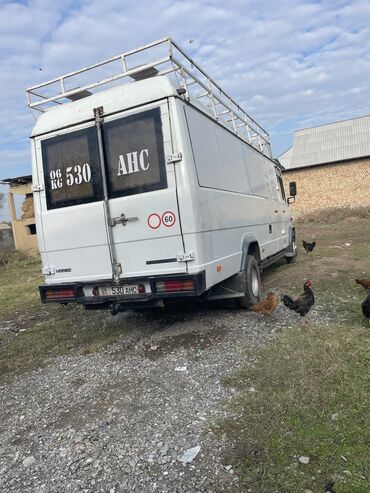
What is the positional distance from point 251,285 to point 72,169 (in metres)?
3.19

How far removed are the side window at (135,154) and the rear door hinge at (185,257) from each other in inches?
32.8

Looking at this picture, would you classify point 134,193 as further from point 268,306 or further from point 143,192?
point 268,306

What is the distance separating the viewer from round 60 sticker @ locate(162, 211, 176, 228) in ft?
15.9

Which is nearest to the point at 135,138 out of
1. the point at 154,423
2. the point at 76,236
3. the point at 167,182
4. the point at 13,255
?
the point at 167,182

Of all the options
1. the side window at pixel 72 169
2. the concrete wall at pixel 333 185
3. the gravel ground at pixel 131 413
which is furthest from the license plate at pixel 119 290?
the concrete wall at pixel 333 185

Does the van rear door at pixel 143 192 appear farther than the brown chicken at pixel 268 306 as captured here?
No

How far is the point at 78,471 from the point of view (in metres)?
3.05

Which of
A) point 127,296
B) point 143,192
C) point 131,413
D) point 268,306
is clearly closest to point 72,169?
point 143,192

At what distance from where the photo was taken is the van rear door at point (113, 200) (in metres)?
4.90

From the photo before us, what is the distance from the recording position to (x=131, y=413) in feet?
12.4

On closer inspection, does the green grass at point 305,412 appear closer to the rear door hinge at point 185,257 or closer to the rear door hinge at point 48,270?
the rear door hinge at point 185,257

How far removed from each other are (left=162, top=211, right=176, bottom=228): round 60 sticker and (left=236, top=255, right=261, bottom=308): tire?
75.7 inches

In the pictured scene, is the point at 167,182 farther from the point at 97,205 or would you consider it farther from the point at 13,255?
the point at 13,255

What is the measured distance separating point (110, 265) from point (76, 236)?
2.03 ft
